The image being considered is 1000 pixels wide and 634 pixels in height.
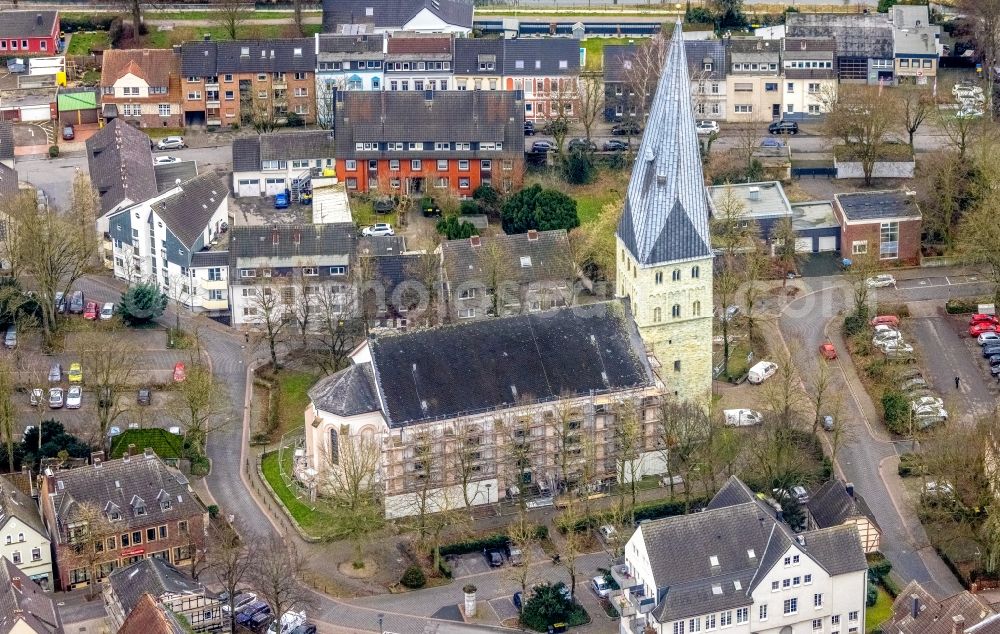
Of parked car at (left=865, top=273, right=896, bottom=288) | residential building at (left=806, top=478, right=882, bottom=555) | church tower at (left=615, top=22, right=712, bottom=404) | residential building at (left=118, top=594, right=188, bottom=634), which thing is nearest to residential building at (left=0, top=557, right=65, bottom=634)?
residential building at (left=118, top=594, right=188, bottom=634)

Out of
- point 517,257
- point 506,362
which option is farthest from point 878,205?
point 506,362

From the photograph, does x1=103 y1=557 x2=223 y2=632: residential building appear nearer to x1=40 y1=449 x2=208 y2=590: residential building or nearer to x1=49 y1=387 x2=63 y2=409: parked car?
x1=40 y1=449 x2=208 y2=590: residential building

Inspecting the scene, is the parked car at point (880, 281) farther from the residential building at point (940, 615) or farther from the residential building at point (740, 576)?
the residential building at point (940, 615)

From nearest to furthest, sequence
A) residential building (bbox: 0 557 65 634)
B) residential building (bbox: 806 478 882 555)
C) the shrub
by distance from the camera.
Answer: residential building (bbox: 0 557 65 634) < the shrub < residential building (bbox: 806 478 882 555)

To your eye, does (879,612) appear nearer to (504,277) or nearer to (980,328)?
(980,328)

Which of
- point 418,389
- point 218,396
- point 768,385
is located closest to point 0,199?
point 218,396
